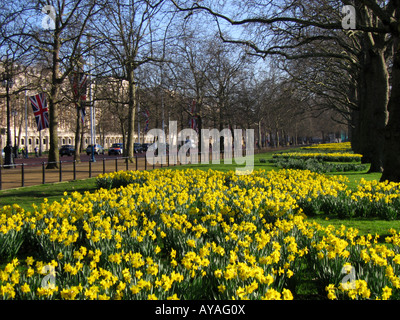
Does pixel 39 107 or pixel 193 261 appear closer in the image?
pixel 193 261

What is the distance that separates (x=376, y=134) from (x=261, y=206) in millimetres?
11090

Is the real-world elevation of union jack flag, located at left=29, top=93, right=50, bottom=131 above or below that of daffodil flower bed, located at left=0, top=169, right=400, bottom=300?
above

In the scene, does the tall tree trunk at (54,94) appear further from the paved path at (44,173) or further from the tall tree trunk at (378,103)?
the tall tree trunk at (378,103)

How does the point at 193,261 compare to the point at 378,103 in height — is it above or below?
below

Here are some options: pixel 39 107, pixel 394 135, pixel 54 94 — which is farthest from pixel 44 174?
pixel 394 135

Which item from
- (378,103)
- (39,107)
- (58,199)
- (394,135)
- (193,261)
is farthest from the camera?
(39,107)

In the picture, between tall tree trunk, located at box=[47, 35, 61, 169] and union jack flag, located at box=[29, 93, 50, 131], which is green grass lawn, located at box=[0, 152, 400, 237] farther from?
union jack flag, located at box=[29, 93, 50, 131]

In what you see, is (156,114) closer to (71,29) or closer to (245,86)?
(245,86)

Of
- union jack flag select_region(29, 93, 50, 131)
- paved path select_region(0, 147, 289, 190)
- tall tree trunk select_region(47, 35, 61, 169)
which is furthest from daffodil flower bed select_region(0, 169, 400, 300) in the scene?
union jack flag select_region(29, 93, 50, 131)

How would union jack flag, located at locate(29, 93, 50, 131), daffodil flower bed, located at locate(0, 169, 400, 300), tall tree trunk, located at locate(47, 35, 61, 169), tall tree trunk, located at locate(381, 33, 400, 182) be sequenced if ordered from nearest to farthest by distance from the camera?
daffodil flower bed, located at locate(0, 169, 400, 300)
tall tree trunk, located at locate(381, 33, 400, 182)
tall tree trunk, located at locate(47, 35, 61, 169)
union jack flag, located at locate(29, 93, 50, 131)

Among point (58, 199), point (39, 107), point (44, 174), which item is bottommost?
point (58, 199)

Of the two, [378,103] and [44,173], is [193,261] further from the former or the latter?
[378,103]

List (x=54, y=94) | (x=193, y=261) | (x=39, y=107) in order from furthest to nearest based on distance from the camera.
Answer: (x=39, y=107)
(x=54, y=94)
(x=193, y=261)

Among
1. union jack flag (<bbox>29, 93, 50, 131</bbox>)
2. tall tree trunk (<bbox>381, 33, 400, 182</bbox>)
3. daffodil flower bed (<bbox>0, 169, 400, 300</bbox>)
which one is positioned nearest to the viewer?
daffodil flower bed (<bbox>0, 169, 400, 300</bbox>)
